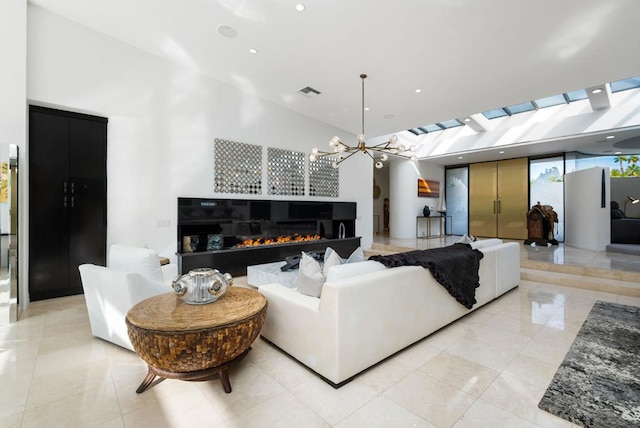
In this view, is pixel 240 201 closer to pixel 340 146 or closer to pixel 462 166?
pixel 340 146

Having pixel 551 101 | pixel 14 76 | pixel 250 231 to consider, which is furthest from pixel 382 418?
pixel 551 101

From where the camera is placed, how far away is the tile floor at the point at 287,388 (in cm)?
170

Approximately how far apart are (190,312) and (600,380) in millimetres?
3044

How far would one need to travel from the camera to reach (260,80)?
5.29 metres

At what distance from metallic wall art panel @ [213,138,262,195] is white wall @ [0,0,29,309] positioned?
2.56 metres

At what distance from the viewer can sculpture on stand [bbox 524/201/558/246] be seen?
24.8 feet

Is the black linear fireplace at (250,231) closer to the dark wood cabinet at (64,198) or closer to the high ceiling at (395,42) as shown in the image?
the dark wood cabinet at (64,198)

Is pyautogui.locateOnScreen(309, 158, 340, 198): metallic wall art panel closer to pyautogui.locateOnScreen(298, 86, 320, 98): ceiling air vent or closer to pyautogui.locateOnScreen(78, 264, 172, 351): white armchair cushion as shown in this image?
pyautogui.locateOnScreen(298, 86, 320, 98): ceiling air vent

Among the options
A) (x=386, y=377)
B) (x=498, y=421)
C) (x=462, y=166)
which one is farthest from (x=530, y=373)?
(x=462, y=166)

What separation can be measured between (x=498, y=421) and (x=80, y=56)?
630 cm

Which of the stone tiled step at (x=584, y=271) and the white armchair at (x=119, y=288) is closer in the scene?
the white armchair at (x=119, y=288)

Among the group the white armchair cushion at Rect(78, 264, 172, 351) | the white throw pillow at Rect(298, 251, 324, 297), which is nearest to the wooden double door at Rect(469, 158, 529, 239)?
the white throw pillow at Rect(298, 251, 324, 297)

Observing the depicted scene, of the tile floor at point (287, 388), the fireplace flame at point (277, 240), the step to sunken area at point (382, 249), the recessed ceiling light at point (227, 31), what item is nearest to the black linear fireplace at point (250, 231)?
the fireplace flame at point (277, 240)

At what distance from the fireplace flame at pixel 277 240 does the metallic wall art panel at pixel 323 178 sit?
3.56 feet
